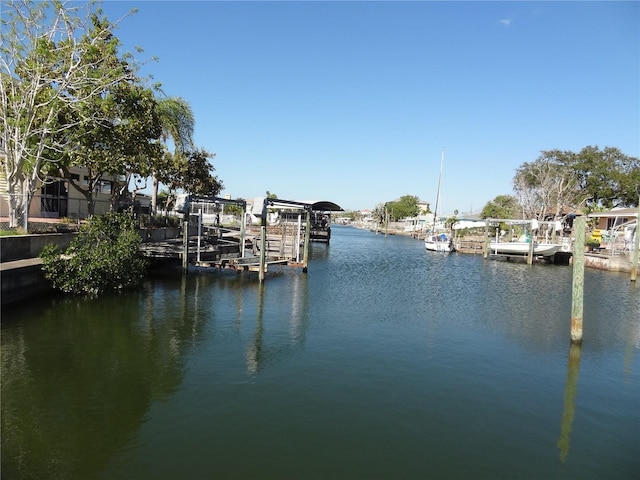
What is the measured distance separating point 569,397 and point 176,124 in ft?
117

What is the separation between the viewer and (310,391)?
10.6 meters

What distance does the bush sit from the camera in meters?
17.9

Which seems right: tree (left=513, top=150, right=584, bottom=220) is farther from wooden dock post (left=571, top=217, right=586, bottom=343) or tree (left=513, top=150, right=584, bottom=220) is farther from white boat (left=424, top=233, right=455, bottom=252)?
wooden dock post (left=571, top=217, right=586, bottom=343)

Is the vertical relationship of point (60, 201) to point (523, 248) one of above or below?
above

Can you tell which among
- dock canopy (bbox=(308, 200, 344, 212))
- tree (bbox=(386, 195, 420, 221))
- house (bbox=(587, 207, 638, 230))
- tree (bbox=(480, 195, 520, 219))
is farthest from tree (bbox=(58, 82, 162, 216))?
tree (bbox=(386, 195, 420, 221))

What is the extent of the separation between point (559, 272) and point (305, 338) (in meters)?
29.5

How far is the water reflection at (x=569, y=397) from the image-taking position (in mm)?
8734

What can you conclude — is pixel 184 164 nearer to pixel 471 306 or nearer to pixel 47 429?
pixel 471 306

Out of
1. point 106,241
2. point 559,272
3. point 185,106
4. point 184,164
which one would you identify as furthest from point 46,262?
point 559,272

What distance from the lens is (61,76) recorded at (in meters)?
19.7

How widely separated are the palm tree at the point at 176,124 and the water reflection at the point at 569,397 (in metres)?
30.5

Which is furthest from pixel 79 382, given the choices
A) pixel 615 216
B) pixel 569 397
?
pixel 615 216

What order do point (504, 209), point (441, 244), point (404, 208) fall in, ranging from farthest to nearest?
1. point (404, 208)
2. point (504, 209)
3. point (441, 244)

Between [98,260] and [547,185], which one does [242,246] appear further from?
[547,185]
